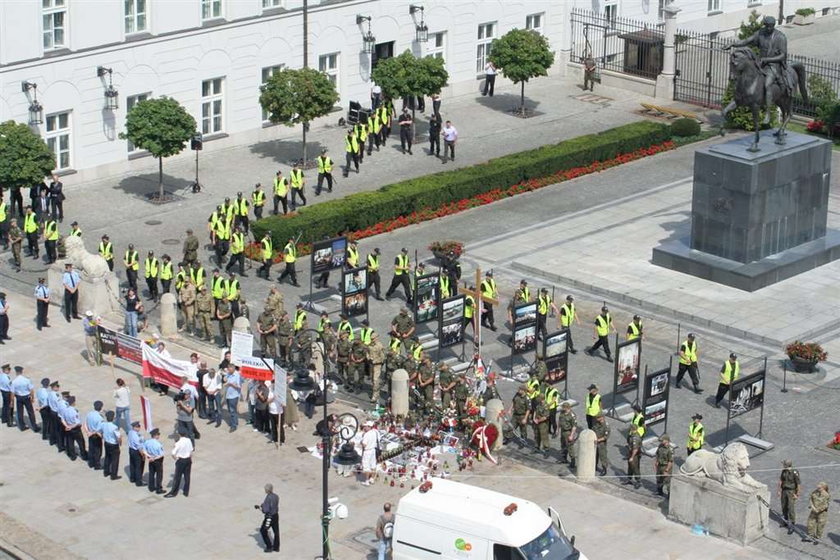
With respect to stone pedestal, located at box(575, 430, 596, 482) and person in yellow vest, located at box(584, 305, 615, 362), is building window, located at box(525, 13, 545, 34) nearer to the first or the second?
person in yellow vest, located at box(584, 305, 615, 362)

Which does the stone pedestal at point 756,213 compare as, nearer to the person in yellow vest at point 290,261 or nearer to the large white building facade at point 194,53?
the person in yellow vest at point 290,261

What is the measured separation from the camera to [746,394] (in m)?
37.4

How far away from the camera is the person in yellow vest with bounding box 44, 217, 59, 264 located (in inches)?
1889

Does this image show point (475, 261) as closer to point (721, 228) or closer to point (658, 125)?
point (721, 228)

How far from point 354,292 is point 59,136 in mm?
15111

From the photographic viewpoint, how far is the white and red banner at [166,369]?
38.8 metres

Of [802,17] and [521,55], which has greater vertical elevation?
[521,55]

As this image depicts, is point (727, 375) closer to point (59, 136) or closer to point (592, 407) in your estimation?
point (592, 407)

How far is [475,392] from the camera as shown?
39.3m

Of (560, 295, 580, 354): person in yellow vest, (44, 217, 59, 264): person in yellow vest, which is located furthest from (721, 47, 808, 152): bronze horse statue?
(44, 217, 59, 264): person in yellow vest

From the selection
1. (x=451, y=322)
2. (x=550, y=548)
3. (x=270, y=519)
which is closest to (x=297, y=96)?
(x=451, y=322)

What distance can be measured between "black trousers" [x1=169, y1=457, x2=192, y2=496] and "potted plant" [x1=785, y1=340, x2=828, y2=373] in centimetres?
1477

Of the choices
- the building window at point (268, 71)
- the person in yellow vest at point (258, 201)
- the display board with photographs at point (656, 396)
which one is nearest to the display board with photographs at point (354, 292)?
the person in yellow vest at point (258, 201)

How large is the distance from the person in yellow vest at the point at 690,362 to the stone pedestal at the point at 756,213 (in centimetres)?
683
